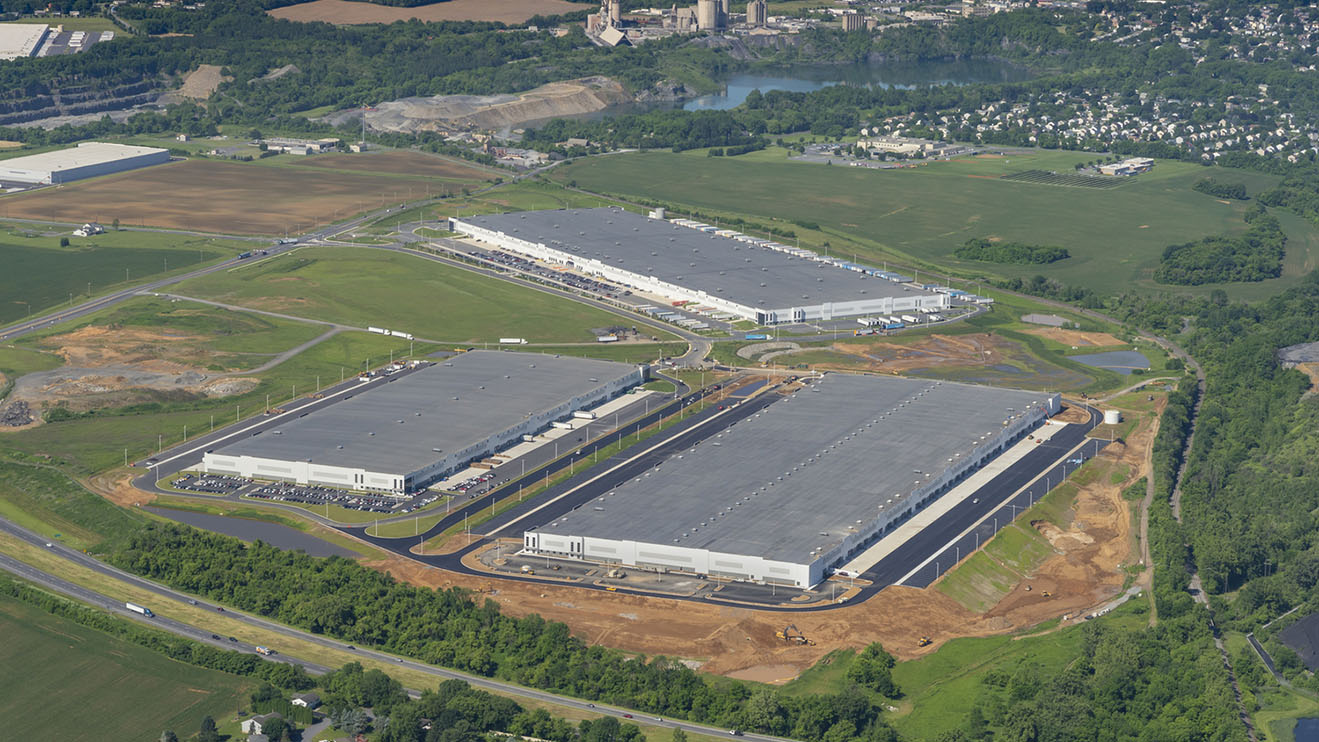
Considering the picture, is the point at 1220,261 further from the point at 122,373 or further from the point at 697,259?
the point at 122,373

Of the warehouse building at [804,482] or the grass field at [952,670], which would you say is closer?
the grass field at [952,670]

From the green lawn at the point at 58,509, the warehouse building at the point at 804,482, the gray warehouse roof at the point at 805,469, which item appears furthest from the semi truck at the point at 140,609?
the gray warehouse roof at the point at 805,469

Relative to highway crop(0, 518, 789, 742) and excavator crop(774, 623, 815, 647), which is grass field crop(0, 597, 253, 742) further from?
excavator crop(774, 623, 815, 647)

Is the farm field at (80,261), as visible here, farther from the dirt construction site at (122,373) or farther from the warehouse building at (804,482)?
the warehouse building at (804,482)

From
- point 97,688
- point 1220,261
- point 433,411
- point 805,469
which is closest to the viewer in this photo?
point 97,688

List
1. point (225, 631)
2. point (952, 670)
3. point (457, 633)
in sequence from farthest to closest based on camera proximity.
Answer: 1. point (225, 631)
2. point (457, 633)
3. point (952, 670)

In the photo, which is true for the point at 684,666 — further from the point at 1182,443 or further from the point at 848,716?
the point at 1182,443

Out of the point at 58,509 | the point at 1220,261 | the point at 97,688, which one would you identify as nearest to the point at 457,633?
the point at 97,688
